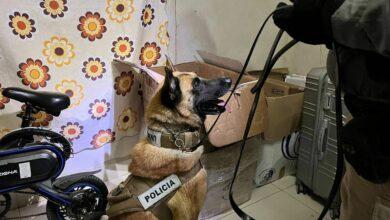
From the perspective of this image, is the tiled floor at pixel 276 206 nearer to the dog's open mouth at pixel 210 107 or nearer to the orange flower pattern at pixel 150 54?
the dog's open mouth at pixel 210 107

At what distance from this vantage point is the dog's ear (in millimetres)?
1073

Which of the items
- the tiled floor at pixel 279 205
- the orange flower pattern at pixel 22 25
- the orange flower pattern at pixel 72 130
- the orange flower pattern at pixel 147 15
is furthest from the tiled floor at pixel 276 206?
the orange flower pattern at pixel 147 15

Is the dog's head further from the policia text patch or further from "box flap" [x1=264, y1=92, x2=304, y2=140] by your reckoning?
"box flap" [x1=264, y1=92, x2=304, y2=140]

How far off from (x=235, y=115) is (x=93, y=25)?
81 cm

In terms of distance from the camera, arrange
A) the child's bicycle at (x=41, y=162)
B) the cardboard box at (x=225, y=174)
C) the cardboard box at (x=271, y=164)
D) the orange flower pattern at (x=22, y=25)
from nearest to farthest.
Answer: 1. the child's bicycle at (x=41, y=162)
2. the orange flower pattern at (x=22, y=25)
3. the cardboard box at (x=225, y=174)
4. the cardboard box at (x=271, y=164)

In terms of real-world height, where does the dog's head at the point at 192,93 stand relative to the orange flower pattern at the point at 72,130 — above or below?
above

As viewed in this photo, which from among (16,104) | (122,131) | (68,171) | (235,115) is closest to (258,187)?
(235,115)

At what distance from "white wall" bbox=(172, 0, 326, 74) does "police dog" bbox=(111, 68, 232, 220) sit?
75cm

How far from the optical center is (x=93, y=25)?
1415mm

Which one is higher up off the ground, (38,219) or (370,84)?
(370,84)

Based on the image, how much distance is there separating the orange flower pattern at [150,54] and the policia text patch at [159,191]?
76cm

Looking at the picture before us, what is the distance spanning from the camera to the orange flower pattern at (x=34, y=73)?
1318mm

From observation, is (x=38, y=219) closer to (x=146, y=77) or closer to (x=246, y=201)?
(x=146, y=77)

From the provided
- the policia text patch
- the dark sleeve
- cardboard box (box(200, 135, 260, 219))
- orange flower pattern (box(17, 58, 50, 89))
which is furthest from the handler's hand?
orange flower pattern (box(17, 58, 50, 89))
